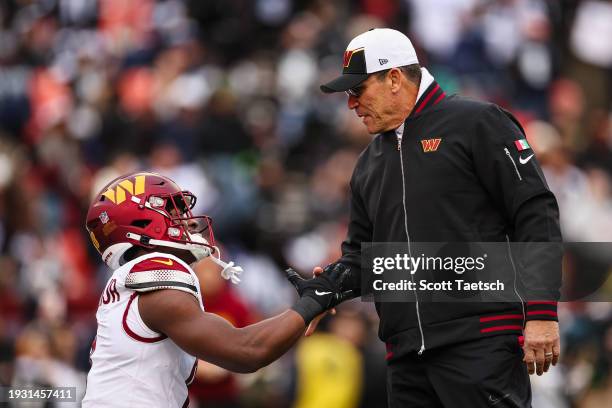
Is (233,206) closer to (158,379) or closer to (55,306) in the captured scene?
(55,306)

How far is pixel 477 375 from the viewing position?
5293 mm

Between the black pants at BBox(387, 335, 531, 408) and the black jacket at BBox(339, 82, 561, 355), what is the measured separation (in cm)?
7

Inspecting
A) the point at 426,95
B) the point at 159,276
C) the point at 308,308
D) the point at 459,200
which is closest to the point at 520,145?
the point at 459,200

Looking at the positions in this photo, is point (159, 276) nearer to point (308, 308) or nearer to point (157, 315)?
point (157, 315)

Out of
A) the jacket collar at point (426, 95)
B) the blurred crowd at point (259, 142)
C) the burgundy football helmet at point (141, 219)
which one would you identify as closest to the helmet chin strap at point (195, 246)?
the burgundy football helmet at point (141, 219)

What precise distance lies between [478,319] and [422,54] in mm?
7956

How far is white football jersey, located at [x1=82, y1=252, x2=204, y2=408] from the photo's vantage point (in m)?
4.98

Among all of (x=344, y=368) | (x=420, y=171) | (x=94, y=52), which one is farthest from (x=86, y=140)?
(x=420, y=171)

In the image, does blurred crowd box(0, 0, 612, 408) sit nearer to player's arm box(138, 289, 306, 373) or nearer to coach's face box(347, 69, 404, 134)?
coach's face box(347, 69, 404, 134)

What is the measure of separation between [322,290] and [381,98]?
3.45ft

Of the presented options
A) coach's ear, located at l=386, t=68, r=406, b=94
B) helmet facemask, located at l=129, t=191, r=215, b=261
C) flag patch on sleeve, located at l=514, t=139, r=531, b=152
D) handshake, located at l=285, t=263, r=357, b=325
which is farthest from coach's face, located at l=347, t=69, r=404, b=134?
helmet facemask, located at l=129, t=191, r=215, b=261

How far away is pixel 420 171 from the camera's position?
219 inches

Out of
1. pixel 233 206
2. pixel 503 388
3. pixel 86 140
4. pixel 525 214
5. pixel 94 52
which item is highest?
pixel 94 52

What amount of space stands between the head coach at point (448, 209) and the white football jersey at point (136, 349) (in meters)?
1.07
